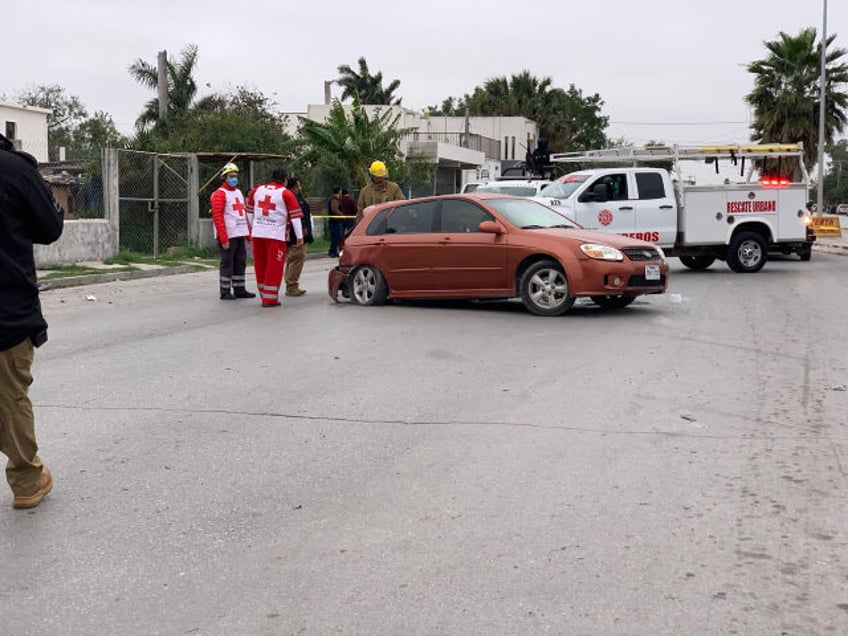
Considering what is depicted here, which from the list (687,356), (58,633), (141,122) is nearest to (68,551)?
(58,633)

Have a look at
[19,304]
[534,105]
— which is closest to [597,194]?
[19,304]

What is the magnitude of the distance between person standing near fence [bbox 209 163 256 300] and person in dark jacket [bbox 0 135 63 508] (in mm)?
9242

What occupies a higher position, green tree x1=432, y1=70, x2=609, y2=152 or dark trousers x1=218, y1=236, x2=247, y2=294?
green tree x1=432, y1=70, x2=609, y2=152

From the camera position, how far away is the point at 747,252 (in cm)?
1939

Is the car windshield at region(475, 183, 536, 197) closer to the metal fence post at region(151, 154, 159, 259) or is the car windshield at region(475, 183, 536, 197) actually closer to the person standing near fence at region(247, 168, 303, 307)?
the metal fence post at region(151, 154, 159, 259)

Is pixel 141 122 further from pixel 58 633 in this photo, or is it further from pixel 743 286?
pixel 58 633

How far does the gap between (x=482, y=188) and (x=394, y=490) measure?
62.6 feet

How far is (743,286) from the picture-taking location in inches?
662

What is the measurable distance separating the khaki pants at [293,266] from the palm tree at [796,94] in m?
32.0

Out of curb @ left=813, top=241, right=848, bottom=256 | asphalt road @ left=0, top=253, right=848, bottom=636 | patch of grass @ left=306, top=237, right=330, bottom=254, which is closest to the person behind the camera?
asphalt road @ left=0, top=253, right=848, bottom=636

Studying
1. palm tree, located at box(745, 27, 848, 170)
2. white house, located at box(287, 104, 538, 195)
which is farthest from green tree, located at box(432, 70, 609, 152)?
palm tree, located at box(745, 27, 848, 170)

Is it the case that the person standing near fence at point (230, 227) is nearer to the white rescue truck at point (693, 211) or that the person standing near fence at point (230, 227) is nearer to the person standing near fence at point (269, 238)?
the person standing near fence at point (269, 238)

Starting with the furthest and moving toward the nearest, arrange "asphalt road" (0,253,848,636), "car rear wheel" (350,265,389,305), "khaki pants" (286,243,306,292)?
"khaki pants" (286,243,306,292), "car rear wheel" (350,265,389,305), "asphalt road" (0,253,848,636)

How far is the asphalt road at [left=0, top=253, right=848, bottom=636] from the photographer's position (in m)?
3.96
